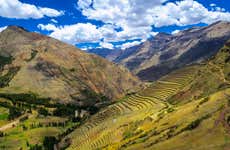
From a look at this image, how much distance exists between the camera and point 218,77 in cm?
11319

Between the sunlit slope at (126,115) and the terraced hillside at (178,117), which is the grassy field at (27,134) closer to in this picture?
the terraced hillside at (178,117)

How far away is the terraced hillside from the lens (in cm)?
6104

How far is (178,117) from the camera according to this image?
79500 millimetres

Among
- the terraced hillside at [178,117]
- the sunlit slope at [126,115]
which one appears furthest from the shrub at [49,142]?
the sunlit slope at [126,115]

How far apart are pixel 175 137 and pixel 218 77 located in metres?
55.6

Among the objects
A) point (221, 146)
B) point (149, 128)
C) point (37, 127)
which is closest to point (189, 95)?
point (149, 128)

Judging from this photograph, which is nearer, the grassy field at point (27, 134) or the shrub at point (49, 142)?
the shrub at point (49, 142)

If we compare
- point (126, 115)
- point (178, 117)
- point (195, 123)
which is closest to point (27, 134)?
point (126, 115)

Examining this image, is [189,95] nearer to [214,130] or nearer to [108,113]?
[108,113]

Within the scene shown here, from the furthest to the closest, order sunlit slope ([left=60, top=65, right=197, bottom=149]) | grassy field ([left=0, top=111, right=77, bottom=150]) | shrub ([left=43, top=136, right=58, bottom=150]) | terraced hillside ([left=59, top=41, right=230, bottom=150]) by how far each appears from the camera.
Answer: grassy field ([left=0, top=111, right=77, bottom=150]) → shrub ([left=43, top=136, right=58, bottom=150]) → sunlit slope ([left=60, top=65, right=197, bottom=149]) → terraced hillside ([left=59, top=41, right=230, bottom=150])

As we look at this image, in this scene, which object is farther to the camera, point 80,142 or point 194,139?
point 80,142

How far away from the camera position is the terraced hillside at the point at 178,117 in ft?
200

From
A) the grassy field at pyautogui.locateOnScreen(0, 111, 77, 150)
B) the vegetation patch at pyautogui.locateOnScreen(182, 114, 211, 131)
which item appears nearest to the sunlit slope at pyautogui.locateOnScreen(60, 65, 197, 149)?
the vegetation patch at pyautogui.locateOnScreen(182, 114, 211, 131)

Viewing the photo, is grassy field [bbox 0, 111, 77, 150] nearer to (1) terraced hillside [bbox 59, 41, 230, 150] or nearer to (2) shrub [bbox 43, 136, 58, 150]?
(2) shrub [bbox 43, 136, 58, 150]
